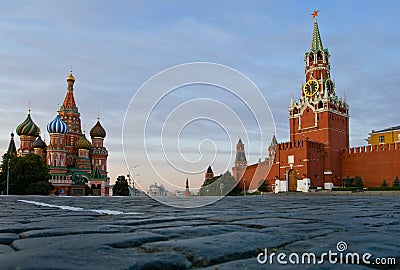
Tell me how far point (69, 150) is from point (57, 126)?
3502mm

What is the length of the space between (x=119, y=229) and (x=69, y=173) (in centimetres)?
4560

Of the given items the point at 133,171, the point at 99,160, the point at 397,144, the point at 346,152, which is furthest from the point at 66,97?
the point at 133,171

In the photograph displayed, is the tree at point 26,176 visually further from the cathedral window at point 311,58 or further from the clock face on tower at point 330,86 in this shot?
the cathedral window at point 311,58

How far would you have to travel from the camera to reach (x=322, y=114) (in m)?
42.8

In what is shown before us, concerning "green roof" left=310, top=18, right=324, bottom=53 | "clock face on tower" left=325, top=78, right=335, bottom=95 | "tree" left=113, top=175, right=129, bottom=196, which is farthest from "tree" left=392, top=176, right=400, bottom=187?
"tree" left=113, top=175, right=129, bottom=196

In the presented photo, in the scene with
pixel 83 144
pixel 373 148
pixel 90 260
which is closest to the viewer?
pixel 90 260

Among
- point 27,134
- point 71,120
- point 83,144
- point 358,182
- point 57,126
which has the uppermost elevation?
point 71,120

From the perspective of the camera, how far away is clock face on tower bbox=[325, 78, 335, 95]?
1769 inches

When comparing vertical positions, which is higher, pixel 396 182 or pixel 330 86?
pixel 330 86

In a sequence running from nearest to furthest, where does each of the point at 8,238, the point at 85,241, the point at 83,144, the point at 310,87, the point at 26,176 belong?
the point at 85,241 < the point at 8,238 < the point at 26,176 < the point at 310,87 < the point at 83,144

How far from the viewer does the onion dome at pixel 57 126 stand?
45.9 meters

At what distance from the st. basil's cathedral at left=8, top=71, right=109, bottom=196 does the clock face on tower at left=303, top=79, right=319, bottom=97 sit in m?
25.3

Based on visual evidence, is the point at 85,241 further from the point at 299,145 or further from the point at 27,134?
the point at 27,134

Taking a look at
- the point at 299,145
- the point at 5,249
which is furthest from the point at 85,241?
the point at 299,145
